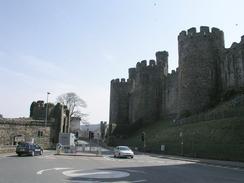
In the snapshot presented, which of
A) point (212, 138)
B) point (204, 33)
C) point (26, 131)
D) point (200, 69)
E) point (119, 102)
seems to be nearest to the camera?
point (212, 138)

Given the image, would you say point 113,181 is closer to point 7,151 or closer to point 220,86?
point 7,151

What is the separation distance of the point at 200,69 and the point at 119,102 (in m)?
34.5

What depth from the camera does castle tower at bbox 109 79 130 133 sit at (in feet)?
269

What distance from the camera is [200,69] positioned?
50281mm

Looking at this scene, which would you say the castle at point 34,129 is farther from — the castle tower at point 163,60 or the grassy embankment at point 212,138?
the castle tower at point 163,60

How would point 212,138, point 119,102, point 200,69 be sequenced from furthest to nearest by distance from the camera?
point 119,102
point 200,69
point 212,138

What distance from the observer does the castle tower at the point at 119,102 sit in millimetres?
82000

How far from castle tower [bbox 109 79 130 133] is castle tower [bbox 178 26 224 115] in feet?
103

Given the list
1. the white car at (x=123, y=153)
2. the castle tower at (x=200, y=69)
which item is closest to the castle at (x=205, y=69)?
the castle tower at (x=200, y=69)

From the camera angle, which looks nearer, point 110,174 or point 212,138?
point 110,174

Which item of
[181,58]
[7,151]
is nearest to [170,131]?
[181,58]

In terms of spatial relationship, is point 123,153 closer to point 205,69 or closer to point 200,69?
point 200,69

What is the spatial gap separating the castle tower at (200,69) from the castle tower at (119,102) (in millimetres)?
31412

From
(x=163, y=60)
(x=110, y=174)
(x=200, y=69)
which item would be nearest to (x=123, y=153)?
(x=110, y=174)
